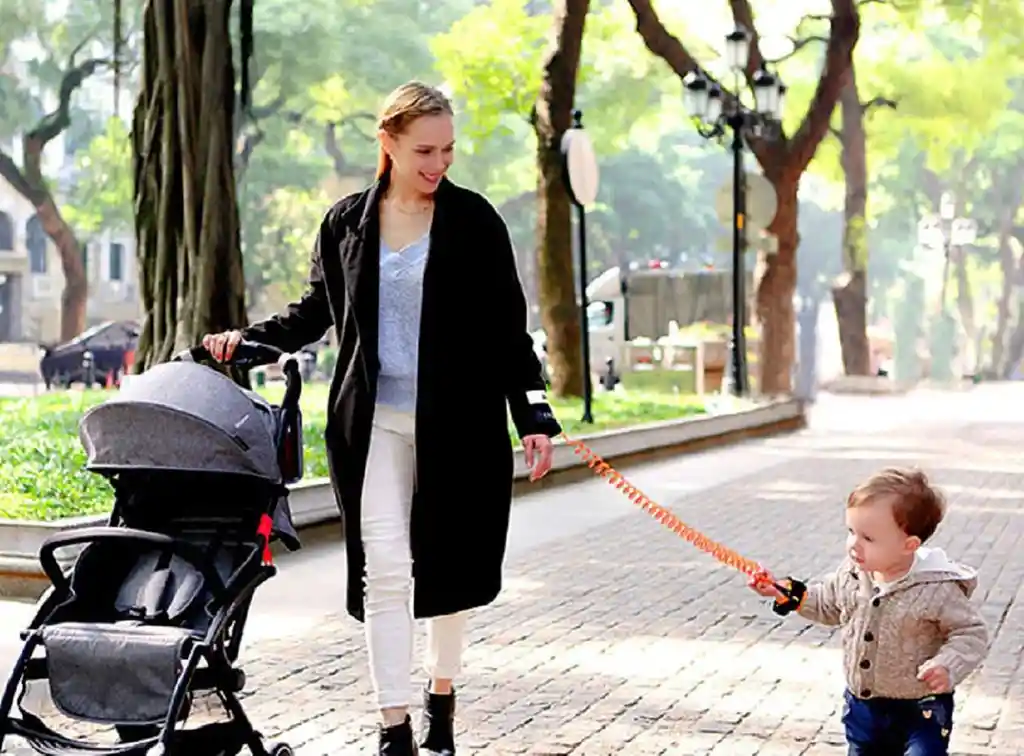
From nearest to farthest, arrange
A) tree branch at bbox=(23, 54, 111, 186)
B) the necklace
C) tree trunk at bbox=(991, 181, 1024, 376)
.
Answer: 1. the necklace
2. tree branch at bbox=(23, 54, 111, 186)
3. tree trunk at bbox=(991, 181, 1024, 376)

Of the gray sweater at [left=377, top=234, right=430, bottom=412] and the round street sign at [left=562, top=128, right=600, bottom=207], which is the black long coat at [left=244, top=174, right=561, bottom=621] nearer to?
the gray sweater at [left=377, top=234, right=430, bottom=412]

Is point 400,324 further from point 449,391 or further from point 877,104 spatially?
point 877,104

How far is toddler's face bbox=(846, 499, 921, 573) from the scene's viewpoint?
429cm

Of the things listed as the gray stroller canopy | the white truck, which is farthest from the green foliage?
the gray stroller canopy

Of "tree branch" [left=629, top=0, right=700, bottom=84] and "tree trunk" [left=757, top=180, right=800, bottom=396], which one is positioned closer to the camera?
"tree branch" [left=629, top=0, right=700, bottom=84]

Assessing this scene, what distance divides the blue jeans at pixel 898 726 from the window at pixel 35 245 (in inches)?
2405

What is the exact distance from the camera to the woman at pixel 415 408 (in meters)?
5.40

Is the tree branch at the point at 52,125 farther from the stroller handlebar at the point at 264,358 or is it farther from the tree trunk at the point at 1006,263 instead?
the stroller handlebar at the point at 264,358

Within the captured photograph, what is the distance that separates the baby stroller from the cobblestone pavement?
0.88 metres

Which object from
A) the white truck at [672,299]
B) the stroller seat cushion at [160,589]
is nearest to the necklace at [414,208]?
the stroller seat cushion at [160,589]

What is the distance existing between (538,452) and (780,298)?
26.5m

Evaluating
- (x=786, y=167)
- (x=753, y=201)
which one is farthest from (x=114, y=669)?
(x=786, y=167)

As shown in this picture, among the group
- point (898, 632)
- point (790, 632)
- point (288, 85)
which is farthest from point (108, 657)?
point (288, 85)

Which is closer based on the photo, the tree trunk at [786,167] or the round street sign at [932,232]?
the tree trunk at [786,167]
